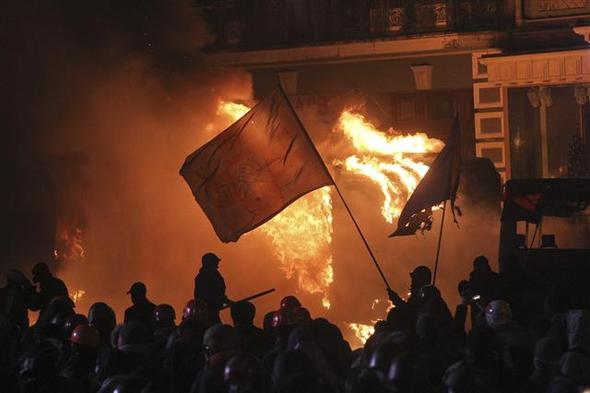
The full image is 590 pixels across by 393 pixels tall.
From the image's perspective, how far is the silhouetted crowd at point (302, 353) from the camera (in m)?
6.76

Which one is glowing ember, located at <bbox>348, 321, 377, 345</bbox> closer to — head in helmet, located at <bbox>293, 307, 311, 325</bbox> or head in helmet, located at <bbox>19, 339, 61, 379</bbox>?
head in helmet, located at <bbox>293, 307, 311, 325</bbox>

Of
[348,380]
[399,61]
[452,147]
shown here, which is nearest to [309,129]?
[399,61]

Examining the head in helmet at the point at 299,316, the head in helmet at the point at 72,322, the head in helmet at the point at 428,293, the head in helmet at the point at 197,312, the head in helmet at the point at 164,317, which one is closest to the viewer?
the head in helmet at the point at 72,322

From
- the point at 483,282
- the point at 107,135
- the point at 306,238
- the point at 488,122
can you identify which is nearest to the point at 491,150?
the point at 488,122

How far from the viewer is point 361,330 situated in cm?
1617

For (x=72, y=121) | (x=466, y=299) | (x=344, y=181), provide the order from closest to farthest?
(x=466, y=299), (x=344, y=181), (x=72, y=121)

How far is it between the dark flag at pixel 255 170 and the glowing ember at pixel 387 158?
5838 millimetres

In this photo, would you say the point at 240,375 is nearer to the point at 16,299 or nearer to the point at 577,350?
the point at 577,350

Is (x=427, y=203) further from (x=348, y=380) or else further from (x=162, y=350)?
(x=348, y=380)

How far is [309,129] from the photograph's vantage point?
65.1 ft

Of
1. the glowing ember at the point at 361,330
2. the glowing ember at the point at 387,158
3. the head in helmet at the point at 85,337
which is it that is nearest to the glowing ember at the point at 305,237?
the glowing ember at the point at 387,158

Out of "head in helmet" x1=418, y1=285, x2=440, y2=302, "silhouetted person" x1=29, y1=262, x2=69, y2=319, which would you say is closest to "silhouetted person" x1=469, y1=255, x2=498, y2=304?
"head in helmet" x1=418, y1=285, x2=440, y2=302

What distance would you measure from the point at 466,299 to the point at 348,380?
4.57 metres

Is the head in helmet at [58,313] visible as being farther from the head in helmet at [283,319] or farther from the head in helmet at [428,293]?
the head in helmet at [428,293]
